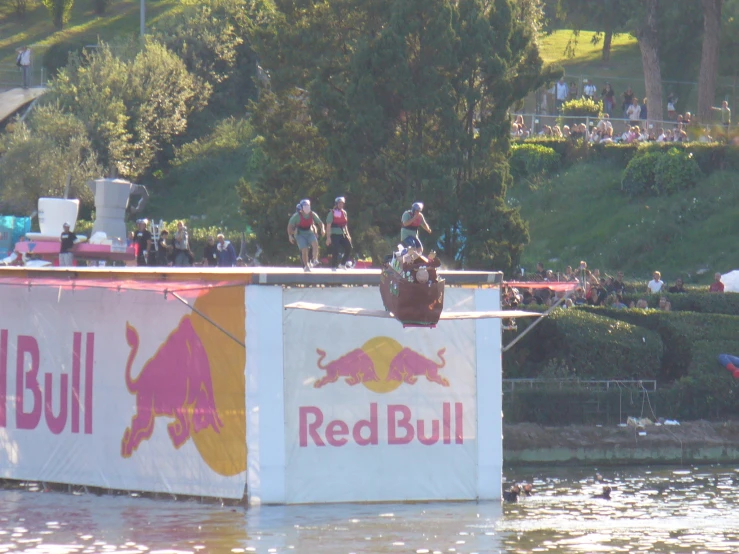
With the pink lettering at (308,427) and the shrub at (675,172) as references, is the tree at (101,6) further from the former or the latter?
the pink lettering at (308,427)

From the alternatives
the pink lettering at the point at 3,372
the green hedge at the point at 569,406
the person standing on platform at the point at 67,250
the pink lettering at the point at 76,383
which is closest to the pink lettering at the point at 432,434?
the pink lettering at the point at 76,383

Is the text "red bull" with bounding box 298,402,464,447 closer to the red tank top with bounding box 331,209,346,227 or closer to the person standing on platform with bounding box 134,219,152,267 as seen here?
the red tank top with bounding box 331,209,346,227

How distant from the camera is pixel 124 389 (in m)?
24.2

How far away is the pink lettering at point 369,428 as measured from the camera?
23.1 m

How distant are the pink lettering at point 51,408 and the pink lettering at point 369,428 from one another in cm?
561

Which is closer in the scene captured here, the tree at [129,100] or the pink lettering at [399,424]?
the pink lettering at [399,424]

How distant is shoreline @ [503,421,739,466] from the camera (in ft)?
106

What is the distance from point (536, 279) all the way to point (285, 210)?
7.53 meters

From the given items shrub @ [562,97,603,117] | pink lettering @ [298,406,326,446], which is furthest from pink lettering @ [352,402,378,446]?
shrub @ [562,97,603,117]

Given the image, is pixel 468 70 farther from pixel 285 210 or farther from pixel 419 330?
pixel 419 330

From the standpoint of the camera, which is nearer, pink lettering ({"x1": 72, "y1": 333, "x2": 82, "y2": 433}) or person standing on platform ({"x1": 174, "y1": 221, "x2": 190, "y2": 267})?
pink lettering ({"x1": 72, "y1": 333, "x2": 82, "y2": 433})

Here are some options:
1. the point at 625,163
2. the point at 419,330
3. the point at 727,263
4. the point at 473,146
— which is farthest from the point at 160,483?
the point at 625,163

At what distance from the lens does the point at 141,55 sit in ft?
206

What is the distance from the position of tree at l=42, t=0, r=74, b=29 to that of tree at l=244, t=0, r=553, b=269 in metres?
46.9
